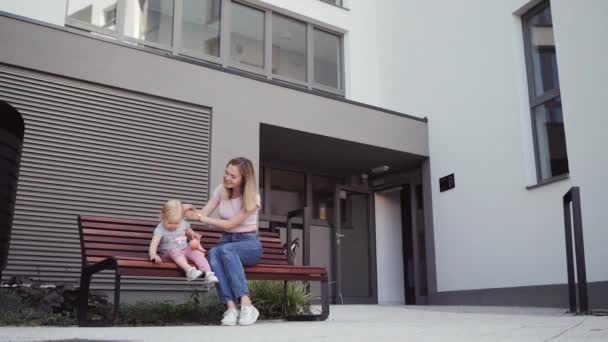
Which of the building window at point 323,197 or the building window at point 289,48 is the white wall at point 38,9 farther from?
the building window at point 323,197

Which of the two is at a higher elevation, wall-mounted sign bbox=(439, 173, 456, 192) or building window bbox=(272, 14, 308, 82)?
building window bbox=(272, 14, 308, 82)

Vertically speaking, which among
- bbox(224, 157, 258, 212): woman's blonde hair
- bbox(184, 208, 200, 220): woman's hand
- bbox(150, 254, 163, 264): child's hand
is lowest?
bbox(150, 254, 163, 264): child's hand

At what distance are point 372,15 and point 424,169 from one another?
359 centimetres

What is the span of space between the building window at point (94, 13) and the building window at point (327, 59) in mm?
3680

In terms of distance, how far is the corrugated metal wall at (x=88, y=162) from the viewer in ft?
21.9

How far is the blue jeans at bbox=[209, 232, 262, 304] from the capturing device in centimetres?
451

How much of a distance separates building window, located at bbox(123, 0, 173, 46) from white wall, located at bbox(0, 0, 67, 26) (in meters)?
0.98

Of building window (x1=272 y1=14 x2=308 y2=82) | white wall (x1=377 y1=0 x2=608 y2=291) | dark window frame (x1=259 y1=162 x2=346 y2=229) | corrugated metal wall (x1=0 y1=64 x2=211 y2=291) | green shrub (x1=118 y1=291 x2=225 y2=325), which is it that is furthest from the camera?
building window (x1=272 y1=14 x2=308 y2=82)

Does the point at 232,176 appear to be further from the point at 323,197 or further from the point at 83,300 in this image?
the point at 323,197

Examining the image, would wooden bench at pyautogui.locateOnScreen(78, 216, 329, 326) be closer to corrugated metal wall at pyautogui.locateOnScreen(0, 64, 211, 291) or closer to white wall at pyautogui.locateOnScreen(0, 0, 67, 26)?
corrugated metal wall at pyautogui.locateOnScreen(0, 64, 211, 291)

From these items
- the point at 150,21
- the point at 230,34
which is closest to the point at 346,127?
the point at 230,34

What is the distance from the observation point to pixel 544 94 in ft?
27.7

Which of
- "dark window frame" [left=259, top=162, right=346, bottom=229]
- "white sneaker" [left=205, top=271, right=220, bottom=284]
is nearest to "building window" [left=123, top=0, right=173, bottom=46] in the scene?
"dark window frame" [left=259, top=162, right=346, bottom=229]

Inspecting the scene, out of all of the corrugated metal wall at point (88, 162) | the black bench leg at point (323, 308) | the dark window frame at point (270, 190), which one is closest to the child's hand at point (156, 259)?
the black bench leg at point (323, 308)
